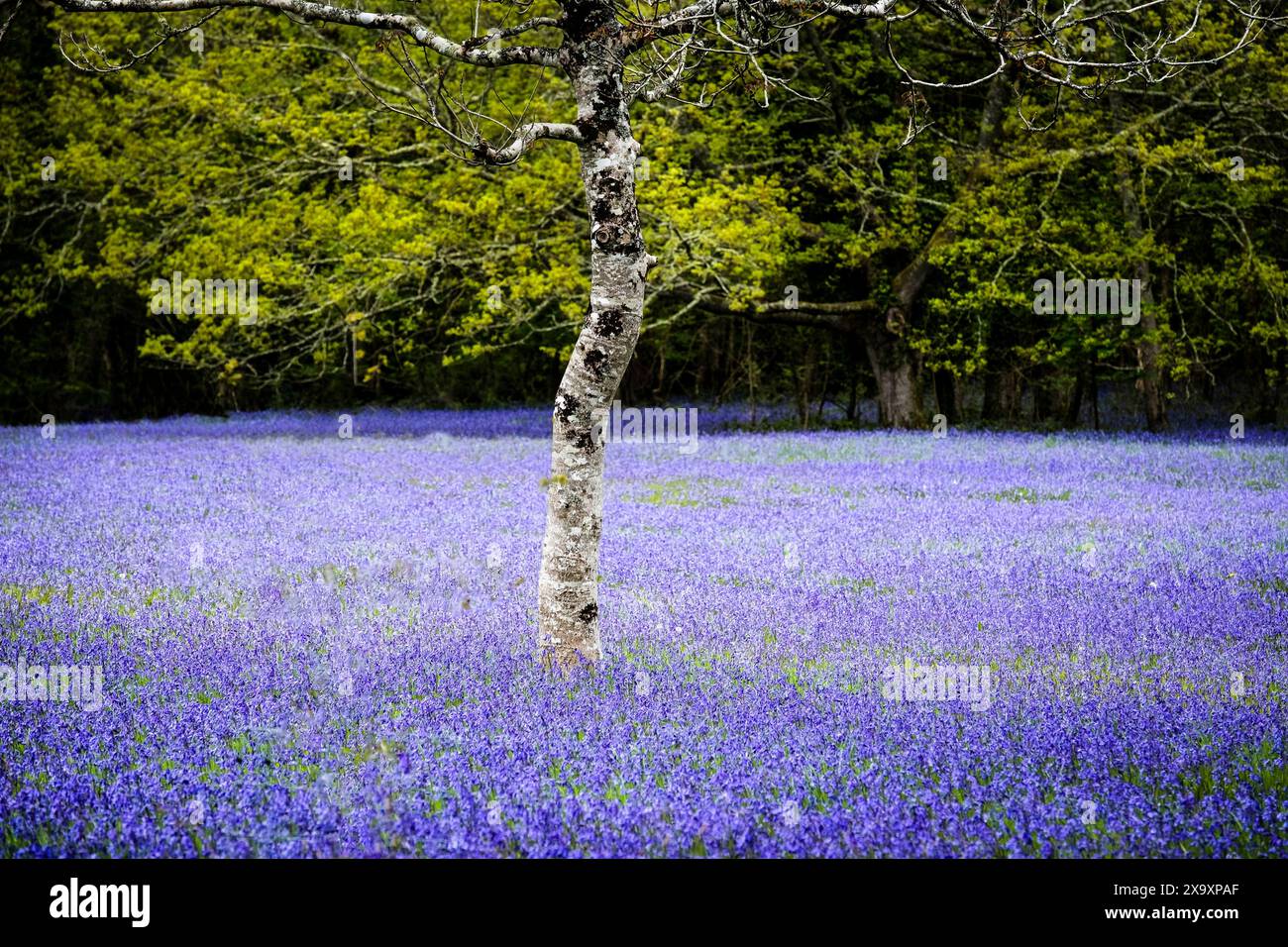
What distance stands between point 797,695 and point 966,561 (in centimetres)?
481

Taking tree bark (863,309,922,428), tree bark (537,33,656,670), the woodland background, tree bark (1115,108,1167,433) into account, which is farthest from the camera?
tree bark (863,309,922,428)

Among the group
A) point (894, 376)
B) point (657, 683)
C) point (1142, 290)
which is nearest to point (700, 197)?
point (894, 376)

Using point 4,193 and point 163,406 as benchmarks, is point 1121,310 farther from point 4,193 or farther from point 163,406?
point 163,406

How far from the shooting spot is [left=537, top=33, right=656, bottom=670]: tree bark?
243 inches

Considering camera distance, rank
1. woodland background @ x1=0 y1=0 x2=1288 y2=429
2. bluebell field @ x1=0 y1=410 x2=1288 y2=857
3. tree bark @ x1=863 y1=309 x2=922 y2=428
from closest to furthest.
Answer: bluebell field @ x1=0 y1=410 x2=1288 y2=857 → woodland background @ x1=0 y1=0 x2=1288 y2=429 → tree bark @ x1=863 y1=309 x2=922 y2=428

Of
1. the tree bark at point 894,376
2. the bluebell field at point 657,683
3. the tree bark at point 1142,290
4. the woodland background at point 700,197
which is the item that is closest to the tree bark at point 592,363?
the bluebell field at point 657,683

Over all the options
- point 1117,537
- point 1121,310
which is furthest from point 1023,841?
point 1121,310

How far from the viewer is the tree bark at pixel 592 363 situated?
6.18m

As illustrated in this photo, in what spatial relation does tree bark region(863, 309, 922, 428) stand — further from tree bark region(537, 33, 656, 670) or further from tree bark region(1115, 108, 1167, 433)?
tree bark region(537, 33, 656, 670)

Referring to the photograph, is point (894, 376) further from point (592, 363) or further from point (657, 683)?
point (657, 683)

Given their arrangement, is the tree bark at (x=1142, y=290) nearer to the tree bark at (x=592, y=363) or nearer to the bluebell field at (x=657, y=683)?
the bluebell field at (x=657, y=683)

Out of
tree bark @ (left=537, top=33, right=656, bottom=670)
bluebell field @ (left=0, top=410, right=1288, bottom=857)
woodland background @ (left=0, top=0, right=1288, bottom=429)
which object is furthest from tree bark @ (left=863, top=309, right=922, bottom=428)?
tree bark @ (left=537, top=33, right=656, bottom=670)

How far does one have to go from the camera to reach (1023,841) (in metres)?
4.09

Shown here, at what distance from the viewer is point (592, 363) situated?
20.7ft
